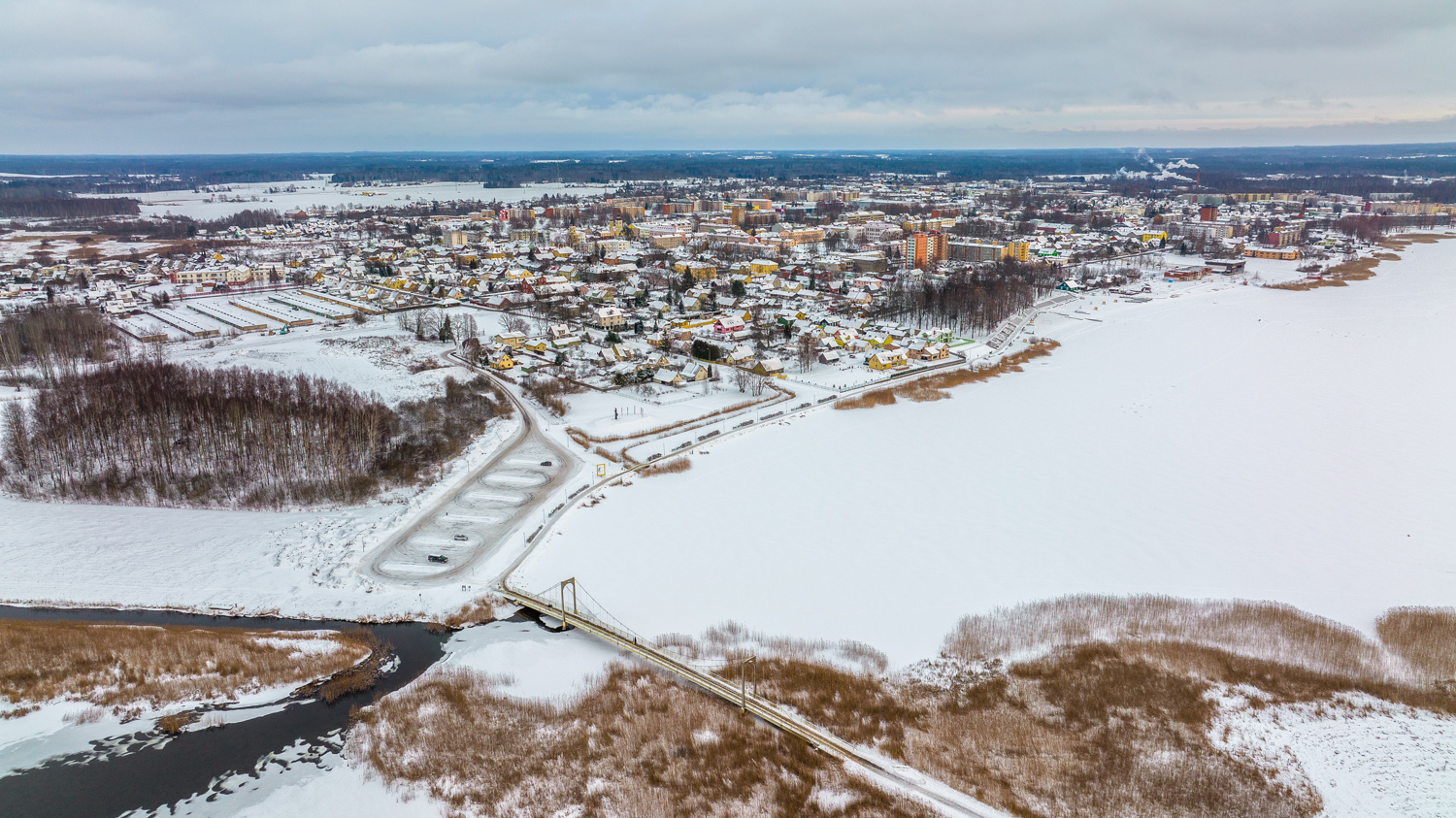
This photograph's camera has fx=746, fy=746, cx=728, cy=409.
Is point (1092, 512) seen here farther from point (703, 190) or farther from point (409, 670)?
point (703, 190)

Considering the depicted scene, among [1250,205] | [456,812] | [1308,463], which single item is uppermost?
[1250,205]

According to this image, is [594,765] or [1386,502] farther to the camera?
[1386,502]

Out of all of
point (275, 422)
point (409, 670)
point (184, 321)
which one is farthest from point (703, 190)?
point (409, 670)

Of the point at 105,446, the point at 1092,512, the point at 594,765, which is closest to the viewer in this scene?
the point at 594,765

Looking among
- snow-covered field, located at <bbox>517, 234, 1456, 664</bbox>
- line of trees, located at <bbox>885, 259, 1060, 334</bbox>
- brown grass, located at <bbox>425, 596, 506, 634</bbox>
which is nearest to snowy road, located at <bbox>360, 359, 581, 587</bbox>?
brown grass, located at <bbox>425, 596, 506, 634</bbox>

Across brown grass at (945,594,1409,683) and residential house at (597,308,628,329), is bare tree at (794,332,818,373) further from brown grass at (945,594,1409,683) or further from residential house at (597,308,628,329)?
brown grass at (945,594,1409,683)

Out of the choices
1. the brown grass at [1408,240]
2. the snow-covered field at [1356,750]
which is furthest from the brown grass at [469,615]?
the brown grass at [1408,240]
